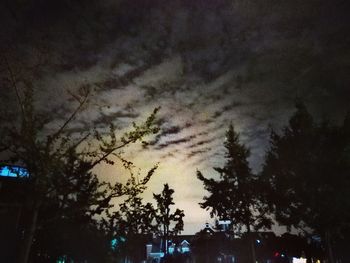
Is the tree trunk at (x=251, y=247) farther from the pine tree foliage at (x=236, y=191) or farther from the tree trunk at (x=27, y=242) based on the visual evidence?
the tree trunk at (x=27, y=242)

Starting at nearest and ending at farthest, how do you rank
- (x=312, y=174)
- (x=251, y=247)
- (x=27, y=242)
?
(x=27, y=242) → (x=312, y=174) → (x=251, y=247)

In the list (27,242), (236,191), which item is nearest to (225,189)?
(236,191)

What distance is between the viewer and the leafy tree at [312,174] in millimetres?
25797

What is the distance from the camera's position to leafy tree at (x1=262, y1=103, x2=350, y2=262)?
25.8 metres

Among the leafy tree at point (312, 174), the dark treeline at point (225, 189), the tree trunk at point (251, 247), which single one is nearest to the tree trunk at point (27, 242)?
the dark treeline at point (225, 189)

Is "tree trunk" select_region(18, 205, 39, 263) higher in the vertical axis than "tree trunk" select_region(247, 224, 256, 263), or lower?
lower

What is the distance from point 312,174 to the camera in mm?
27062

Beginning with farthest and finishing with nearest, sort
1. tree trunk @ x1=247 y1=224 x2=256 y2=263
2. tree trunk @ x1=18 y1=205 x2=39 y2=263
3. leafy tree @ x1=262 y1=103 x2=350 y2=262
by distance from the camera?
1. tree trunk @ x1=247 y1=224 x2=256 y2=263
2. leafy tree @ x1=262 y1=103 x2=350 y2=262
3. tree trunk @ x1=18 y1=205 x2=39 y2=263

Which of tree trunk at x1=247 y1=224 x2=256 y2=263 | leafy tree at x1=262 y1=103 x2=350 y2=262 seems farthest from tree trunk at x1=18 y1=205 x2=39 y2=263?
tree trunk at x1=247 y1=224 x2=256 y2=263

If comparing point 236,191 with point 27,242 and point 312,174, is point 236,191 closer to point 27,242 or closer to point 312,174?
point 312,174

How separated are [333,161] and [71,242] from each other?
25.4m

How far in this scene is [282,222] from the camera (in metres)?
29.9

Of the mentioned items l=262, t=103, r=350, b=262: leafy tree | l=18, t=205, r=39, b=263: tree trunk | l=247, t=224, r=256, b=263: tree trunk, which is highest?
l=262, t=103, r=350, b=262: leafy tree

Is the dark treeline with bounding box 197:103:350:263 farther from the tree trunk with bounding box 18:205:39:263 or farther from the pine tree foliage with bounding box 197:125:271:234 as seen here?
the tree trunk with bounding box 18:205:39:263
